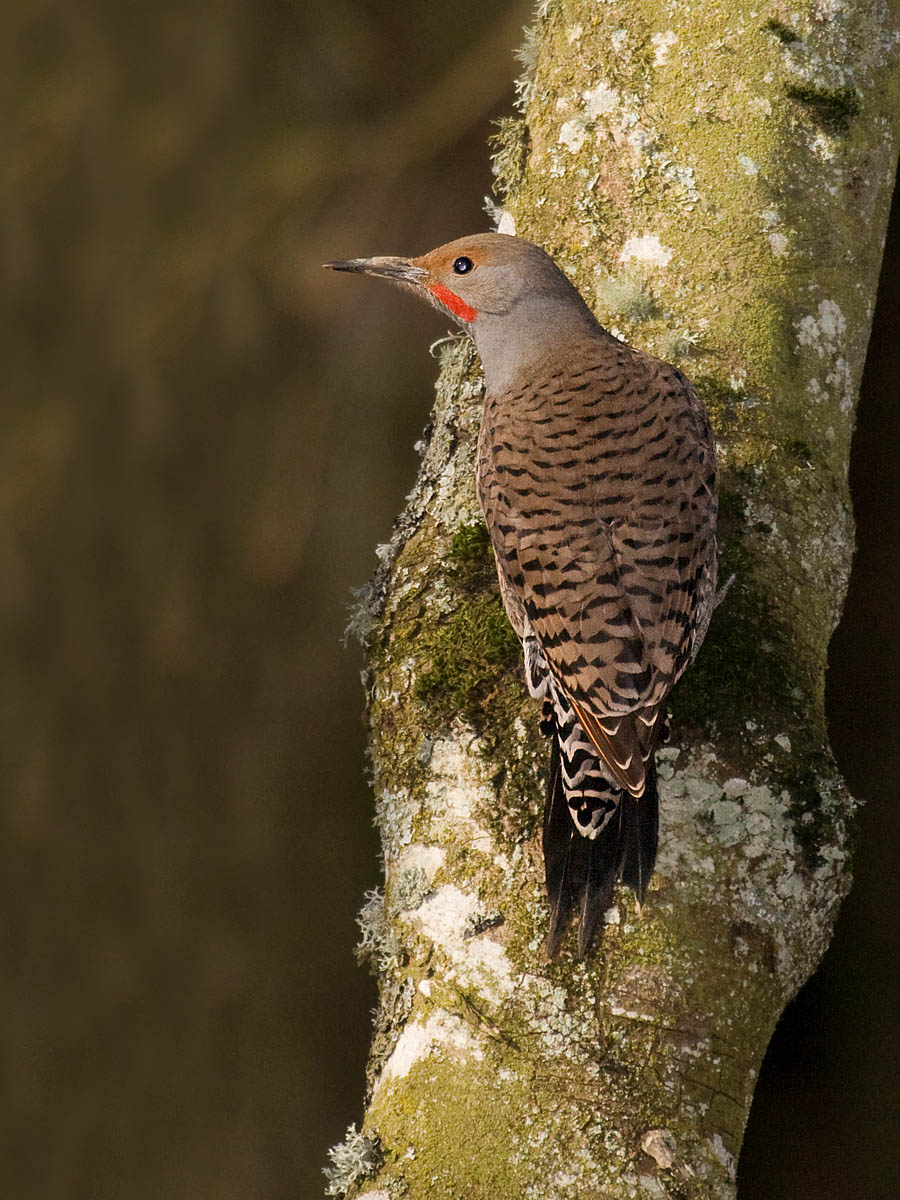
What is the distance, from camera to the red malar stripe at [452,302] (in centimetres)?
342

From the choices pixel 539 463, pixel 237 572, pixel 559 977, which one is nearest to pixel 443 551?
pixel 539 463

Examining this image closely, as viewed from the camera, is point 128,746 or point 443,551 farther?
point 128,746

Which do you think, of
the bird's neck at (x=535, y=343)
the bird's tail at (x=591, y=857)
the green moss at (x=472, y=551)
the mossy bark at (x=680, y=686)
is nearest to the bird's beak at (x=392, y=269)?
the mossy bark at (x=680, y=686)

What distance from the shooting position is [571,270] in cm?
316

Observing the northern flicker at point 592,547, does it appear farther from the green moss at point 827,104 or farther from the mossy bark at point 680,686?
the green moss at point 827,104

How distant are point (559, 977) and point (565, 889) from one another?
0.50 feet

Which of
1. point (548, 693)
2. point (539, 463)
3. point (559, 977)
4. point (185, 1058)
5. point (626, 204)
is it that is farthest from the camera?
point (185, 1058)

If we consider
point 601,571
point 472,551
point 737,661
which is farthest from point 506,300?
point 737,661

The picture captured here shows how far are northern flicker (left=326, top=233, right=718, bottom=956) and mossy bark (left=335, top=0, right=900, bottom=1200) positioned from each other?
0.22ft

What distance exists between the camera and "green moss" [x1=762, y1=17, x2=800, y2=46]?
3.18 m

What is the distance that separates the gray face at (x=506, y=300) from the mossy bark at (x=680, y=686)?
0.09 m

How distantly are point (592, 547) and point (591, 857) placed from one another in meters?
0.69

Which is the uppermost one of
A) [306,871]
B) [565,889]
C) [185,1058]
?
[565,889]

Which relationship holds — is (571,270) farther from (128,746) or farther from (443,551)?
(128,746)
